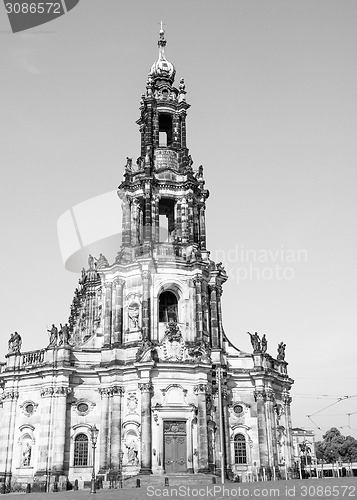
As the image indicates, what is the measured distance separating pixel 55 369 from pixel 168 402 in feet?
28.1

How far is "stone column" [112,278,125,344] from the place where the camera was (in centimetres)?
4375

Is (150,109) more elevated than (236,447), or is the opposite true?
(150,109)

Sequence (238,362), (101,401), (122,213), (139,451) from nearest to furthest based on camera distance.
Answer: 1. (139,451)
2. (101,401)
3. (238,362)
4. (122,213)

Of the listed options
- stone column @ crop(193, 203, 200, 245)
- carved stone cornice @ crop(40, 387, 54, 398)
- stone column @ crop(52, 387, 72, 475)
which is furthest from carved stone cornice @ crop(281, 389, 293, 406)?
carved stone cornice @ crop(40, 387, 54, 398)

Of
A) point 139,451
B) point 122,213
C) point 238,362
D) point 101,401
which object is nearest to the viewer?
point 139,451

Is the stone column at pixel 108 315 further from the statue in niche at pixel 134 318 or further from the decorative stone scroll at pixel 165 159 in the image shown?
the decorative stone scroll at pixel 165 159

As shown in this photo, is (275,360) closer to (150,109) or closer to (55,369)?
(55,369)

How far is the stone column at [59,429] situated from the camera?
3975 cm

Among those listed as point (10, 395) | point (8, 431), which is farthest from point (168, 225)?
point (8, 431)

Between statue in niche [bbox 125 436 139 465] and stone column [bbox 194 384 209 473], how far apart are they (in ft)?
14.1

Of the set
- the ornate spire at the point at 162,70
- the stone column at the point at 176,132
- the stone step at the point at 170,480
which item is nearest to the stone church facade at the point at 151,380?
the stone step at the point at 170,480

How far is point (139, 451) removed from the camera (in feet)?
130

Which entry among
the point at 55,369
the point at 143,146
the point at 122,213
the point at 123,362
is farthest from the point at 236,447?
the point at 143,146

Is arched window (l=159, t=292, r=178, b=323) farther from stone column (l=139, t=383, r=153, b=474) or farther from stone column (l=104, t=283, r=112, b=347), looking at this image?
stone column (l=139, t=383, r=153, b=474)
